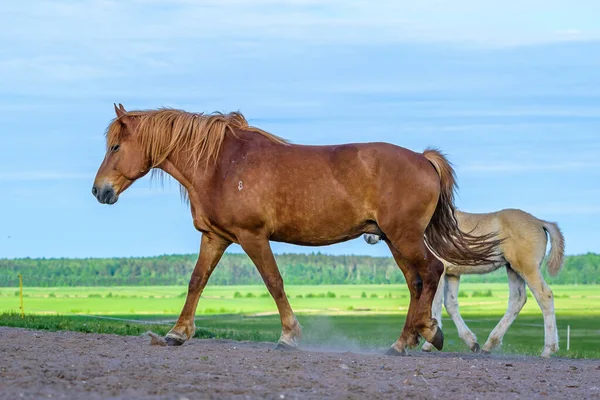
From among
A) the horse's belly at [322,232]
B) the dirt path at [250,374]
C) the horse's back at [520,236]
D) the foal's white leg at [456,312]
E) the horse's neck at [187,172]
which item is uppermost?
the horse's neck at [187,172]

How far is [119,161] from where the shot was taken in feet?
39.6

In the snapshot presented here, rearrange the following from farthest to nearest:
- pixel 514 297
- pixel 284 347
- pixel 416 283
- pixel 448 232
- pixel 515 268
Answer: pixel 514 297 < pixel 515 268 < pixel 448 232 < pixel 416 283 < pixel 284 347

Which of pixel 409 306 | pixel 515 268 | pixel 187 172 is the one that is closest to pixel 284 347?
pixel 409 306

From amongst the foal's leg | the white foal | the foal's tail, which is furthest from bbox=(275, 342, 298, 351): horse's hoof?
the white foal

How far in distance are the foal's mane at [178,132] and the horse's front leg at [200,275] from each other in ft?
3.34

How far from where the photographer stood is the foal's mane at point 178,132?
11.9 metres

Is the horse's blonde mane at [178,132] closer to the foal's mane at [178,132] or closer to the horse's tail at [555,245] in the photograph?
the foal's mane at [178,132]

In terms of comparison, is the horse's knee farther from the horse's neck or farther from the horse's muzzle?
the horse's muzzle

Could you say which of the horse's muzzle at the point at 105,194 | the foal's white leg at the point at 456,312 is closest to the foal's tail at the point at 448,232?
the foal's white leg at the point at 456,312

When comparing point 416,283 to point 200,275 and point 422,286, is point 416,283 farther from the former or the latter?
point 200,275

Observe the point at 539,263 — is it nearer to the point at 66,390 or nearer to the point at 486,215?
the point at 486,215

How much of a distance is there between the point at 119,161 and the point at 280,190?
2.11 m

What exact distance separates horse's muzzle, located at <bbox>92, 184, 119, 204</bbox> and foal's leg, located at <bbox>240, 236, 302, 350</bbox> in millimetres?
1786

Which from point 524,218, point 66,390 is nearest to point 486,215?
point 524,218
